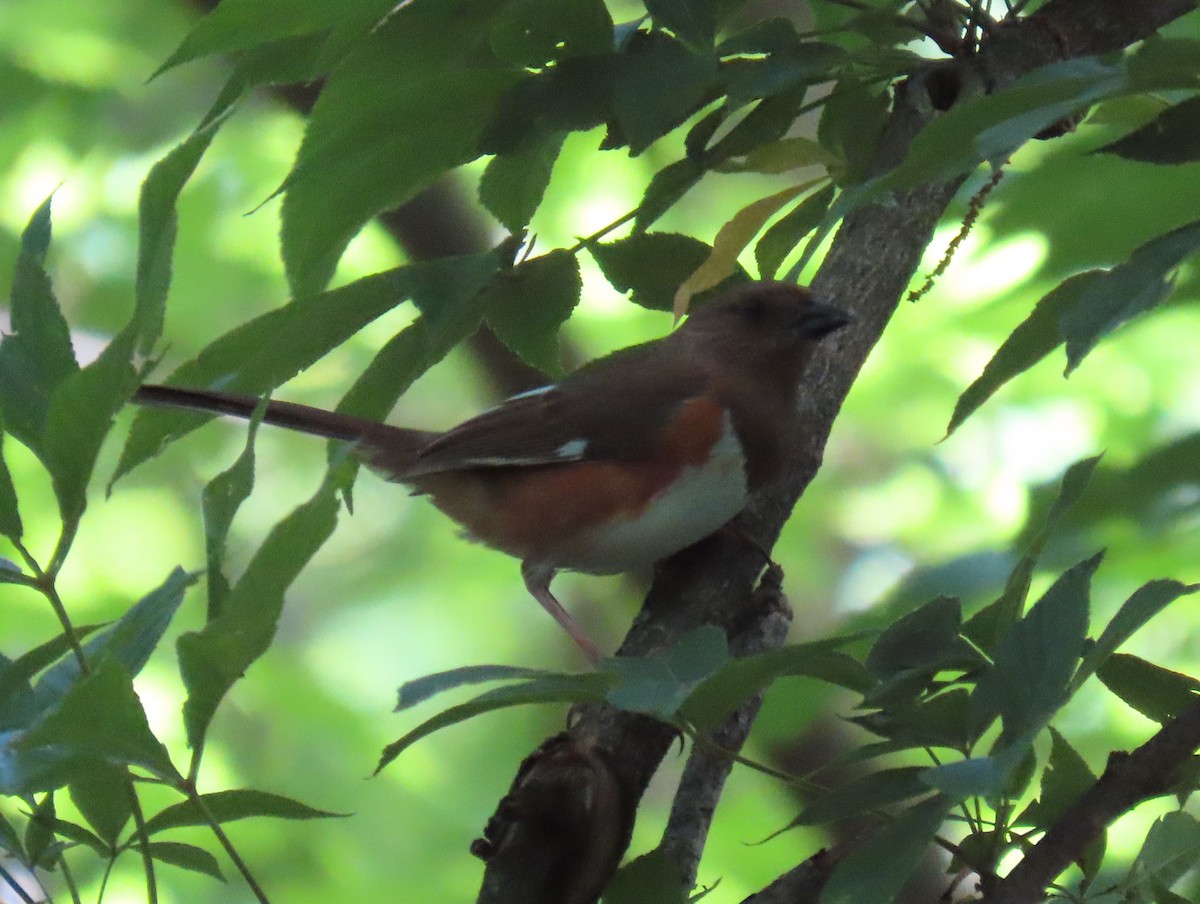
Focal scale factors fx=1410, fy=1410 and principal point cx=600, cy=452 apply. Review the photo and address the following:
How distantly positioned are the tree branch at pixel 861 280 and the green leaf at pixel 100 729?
1.93 feet

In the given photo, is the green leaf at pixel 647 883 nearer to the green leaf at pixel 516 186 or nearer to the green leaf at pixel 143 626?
the green leaf at pixel 143 626

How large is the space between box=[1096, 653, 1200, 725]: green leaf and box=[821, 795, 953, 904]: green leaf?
0.28m

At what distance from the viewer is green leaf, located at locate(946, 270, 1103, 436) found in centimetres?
144

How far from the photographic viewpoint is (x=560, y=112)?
1614 millimetres

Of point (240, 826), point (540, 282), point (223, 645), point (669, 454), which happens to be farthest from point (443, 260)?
point (240, 826)

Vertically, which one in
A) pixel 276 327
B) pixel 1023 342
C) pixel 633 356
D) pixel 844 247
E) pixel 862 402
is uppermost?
pixel 862 402

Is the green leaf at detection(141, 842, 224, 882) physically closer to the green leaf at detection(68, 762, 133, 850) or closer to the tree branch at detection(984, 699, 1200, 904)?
the green leaf at detection(68, 762, 133, 850)

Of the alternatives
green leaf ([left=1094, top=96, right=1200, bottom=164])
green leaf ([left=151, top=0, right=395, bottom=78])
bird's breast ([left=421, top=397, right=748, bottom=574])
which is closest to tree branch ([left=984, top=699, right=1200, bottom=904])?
green leaf ([left=1094, top=96, right=1200, bottom=164])

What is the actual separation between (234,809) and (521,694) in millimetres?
Result: 420

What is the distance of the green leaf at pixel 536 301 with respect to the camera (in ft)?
6.29

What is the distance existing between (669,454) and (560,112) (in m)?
1.44

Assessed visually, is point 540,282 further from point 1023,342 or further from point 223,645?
point 223,645

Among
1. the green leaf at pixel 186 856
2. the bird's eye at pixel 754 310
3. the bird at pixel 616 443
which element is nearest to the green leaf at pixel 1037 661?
the green leaf at pixel 186 856

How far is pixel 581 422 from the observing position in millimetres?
3143
